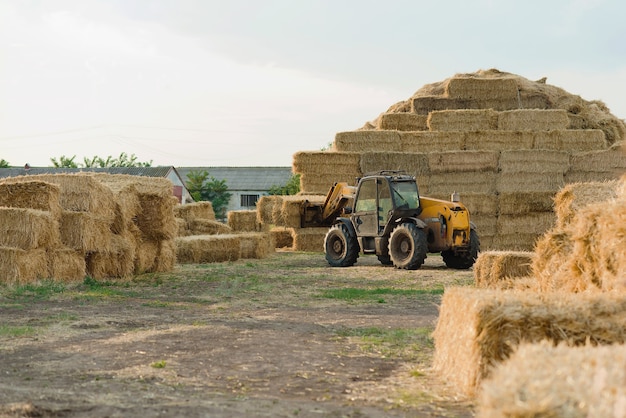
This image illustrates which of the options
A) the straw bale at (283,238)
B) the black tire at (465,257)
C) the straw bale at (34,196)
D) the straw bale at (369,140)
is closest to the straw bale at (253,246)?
the straw bale at (283,238)

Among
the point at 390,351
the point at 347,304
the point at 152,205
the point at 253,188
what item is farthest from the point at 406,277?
the point at 253,188

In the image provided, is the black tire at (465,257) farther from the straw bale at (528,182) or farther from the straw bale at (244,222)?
the straw bale at (244,222)

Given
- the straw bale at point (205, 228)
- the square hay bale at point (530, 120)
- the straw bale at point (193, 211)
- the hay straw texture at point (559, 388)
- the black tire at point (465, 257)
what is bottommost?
the black tire at point (465, 257)

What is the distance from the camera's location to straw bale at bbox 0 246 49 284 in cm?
1520

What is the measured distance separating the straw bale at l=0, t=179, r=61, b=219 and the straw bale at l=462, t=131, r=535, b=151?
620 inches

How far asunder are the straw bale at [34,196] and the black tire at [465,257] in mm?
9478

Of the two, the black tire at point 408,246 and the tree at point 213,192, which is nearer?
the black tire at point 408,246

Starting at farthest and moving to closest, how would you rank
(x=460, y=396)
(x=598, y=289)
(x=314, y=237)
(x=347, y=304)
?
(x=314, y=237), (x=347, y=304), (x=598, y=289), (x=460, y=396)

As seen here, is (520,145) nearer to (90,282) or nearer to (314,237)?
(314,237)

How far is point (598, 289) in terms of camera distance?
8453 millimetres

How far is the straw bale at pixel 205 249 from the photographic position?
2389cm

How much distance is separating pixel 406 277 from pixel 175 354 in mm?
9950

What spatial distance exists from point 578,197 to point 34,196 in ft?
34.2

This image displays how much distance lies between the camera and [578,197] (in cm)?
1271
